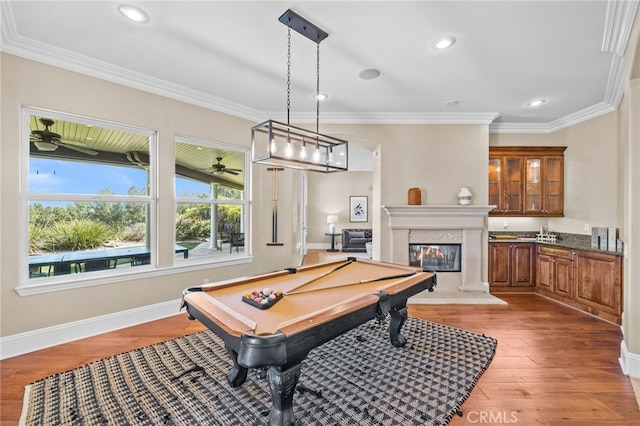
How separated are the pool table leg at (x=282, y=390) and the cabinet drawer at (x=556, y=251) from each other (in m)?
A: 4.59

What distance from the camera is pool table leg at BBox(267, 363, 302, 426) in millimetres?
1577

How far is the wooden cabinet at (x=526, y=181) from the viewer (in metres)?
4.86

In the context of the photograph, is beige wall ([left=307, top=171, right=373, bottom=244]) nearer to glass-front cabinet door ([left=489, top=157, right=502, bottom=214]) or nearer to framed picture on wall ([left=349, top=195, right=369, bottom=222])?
framed picture on wall ([left=349, top=195, right=369, bottom=222])

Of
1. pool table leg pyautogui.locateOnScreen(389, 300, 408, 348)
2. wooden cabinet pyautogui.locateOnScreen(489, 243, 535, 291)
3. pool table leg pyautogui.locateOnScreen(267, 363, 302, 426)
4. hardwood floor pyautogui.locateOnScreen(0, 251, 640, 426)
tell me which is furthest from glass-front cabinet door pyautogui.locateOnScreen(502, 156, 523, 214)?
pool table leg pyautogui.locateOnScreen(267, 363, 302, 426)

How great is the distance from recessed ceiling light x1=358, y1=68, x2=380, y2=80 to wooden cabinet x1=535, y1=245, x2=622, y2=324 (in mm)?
3771

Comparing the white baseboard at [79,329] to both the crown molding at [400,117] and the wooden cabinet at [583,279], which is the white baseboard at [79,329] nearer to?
the crown molding at [400,117]

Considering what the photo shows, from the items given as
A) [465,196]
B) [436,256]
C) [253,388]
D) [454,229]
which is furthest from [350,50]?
[436,256]

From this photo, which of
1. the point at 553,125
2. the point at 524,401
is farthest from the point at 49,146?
the point at 553,125

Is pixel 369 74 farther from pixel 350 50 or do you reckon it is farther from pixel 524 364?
pixel 524 364

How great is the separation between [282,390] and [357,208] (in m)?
9.16

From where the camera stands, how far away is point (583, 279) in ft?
12.9

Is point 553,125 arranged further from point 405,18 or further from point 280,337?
point 280,337

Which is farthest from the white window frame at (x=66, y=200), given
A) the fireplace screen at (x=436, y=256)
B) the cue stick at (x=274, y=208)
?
the fireplace screen at (x=436, y=256)

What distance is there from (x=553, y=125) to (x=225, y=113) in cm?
561
